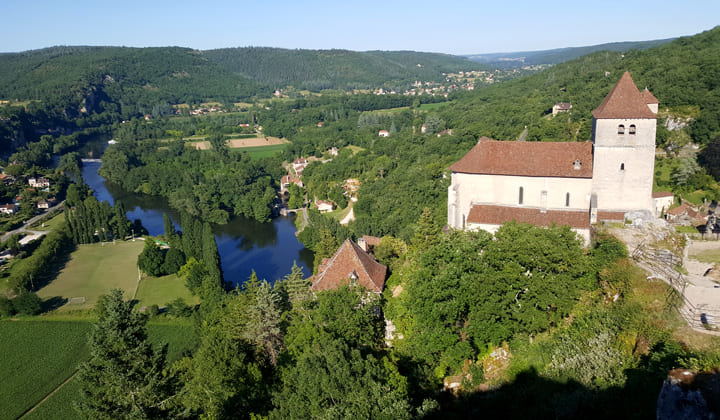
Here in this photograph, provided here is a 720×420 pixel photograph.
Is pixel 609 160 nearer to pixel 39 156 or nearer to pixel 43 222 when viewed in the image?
pixel 43 222

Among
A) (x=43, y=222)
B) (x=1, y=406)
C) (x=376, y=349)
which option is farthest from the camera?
(x=43, y=222)

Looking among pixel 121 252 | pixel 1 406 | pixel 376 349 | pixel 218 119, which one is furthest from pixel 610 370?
pixel 218 119

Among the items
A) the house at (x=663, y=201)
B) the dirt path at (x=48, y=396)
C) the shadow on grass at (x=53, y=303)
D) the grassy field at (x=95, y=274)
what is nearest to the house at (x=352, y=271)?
the dirt path at (x=48, y=396)

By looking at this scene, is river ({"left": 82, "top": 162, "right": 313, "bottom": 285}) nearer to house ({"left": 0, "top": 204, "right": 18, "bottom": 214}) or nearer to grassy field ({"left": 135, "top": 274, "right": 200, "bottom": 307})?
grassy field ({"left": 135, "top": 274, "right": 200, "bottom": 307})

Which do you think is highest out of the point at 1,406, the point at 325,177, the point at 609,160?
the point at 609,160

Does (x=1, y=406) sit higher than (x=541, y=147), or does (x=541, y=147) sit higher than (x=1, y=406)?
(x=541, y=147)

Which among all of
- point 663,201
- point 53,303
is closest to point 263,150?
point 53,303

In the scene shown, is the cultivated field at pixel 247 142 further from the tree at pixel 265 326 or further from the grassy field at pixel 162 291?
the tree at pixel 265 326
